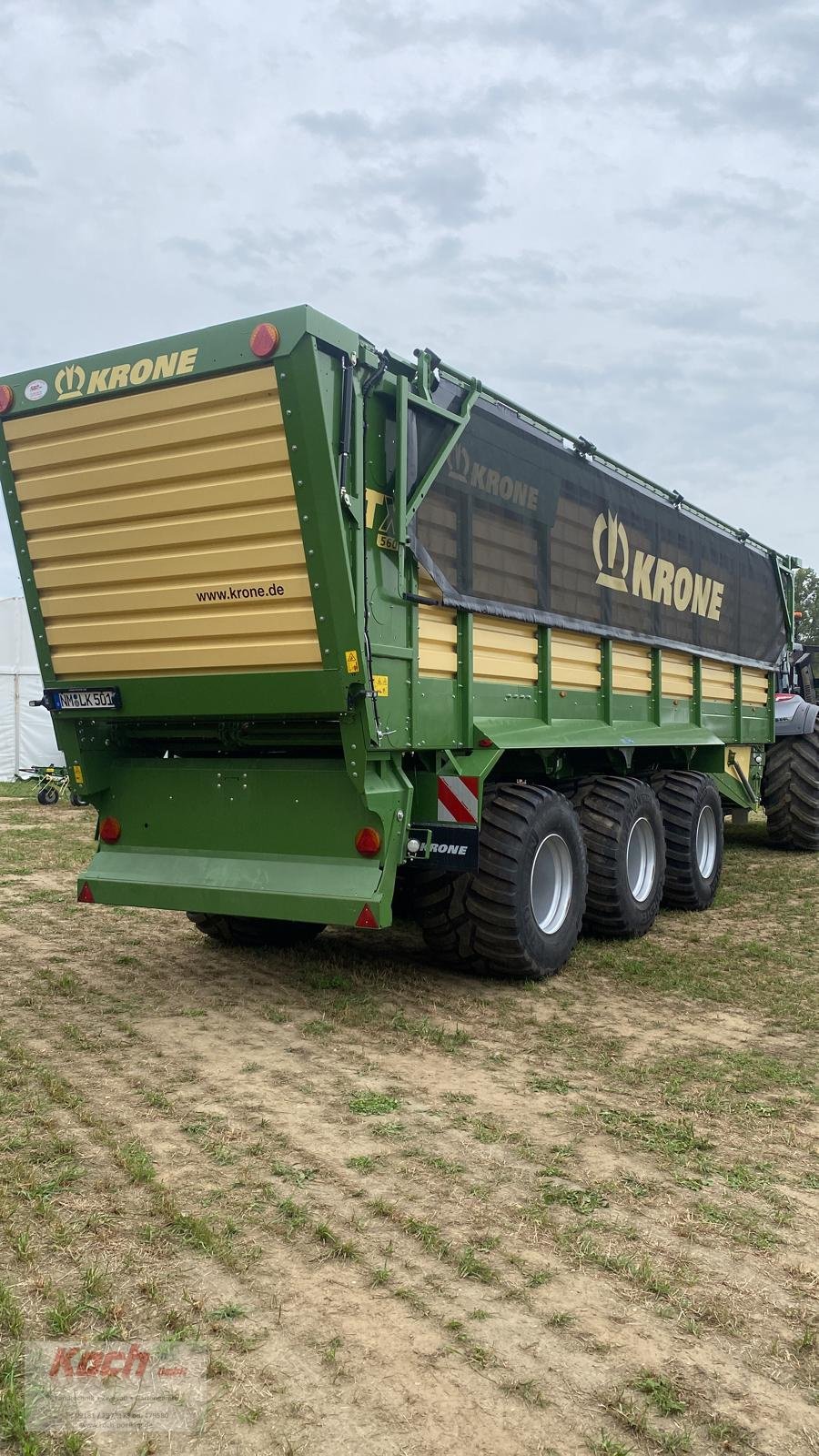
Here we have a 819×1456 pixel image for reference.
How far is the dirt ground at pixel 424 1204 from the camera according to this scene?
2.40 metres

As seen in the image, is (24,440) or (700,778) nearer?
(24,440)

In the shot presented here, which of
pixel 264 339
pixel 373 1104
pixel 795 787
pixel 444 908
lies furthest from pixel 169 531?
pixel 795 787

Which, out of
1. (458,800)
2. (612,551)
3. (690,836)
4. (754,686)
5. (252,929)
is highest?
(612,551)

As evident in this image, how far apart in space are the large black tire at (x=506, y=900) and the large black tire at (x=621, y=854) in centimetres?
91

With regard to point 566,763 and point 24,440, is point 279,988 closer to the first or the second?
point 566,763

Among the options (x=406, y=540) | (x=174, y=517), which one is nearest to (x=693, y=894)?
(x=406, y=540)

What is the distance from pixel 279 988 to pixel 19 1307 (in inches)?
134

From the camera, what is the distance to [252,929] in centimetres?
697

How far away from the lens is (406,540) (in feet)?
18.0

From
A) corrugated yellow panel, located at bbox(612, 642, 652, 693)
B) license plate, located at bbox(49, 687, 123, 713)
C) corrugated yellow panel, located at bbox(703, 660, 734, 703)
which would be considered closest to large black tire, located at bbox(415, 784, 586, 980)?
corrugated yellow panel, located at bbox(612, 642, 652, 693)

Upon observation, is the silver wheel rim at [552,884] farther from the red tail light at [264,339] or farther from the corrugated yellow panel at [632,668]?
the red tail light at [264,339]

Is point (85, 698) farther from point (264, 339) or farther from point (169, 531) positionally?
point (264, 339)

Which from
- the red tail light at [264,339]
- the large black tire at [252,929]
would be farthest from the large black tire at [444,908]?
the red tail light at [264,339]

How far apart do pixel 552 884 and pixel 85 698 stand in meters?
2.96
